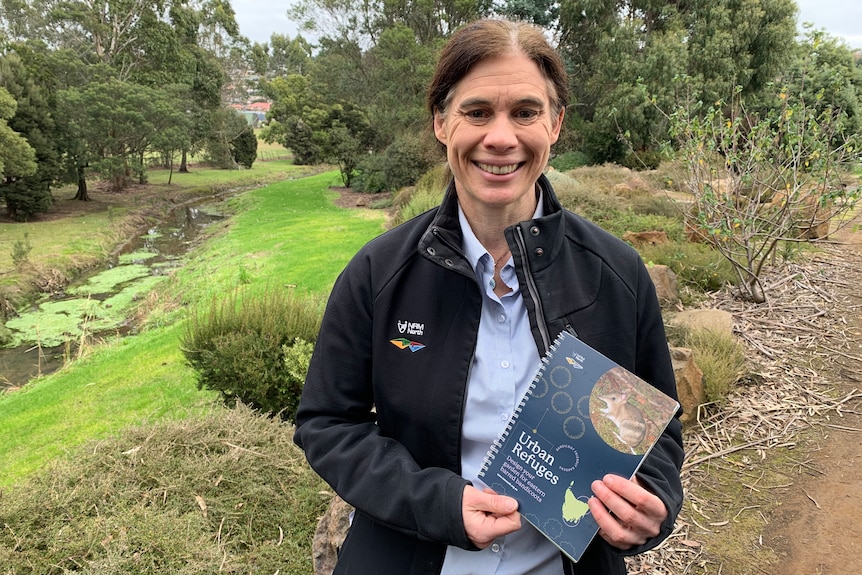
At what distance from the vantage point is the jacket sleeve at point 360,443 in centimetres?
141

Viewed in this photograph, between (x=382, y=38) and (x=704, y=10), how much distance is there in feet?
44.9

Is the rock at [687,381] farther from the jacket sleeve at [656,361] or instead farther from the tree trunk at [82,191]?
the tree trunk at [82,191]

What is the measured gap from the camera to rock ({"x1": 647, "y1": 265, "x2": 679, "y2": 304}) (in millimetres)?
6496

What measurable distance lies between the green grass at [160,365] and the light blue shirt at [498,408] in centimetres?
388

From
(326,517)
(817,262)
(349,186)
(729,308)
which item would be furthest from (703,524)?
(349,186)

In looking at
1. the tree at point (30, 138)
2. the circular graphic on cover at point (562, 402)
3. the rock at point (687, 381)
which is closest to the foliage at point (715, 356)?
the rock at point (687, 381)

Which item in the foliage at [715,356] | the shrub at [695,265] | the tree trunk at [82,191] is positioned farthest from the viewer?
the tree trunk at [82,191]

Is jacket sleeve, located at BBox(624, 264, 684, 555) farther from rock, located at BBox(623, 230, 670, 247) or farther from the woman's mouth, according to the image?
rock, located at BBox(623, 230, 670, 247)

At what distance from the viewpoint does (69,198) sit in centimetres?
2672

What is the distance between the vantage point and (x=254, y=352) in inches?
196

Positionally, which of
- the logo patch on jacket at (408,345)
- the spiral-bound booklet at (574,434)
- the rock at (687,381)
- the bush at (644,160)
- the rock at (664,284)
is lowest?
the rock at (687,381)

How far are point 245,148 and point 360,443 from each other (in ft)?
162

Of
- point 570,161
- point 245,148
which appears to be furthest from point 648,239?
point 245,148

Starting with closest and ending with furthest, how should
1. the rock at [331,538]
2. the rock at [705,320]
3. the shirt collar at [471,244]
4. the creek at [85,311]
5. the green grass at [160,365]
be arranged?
the shirt collar at [471,244]
the rock at [331,538]
the rock at [705,320]
the green grass at [160,365]
the creek at [85,311]
